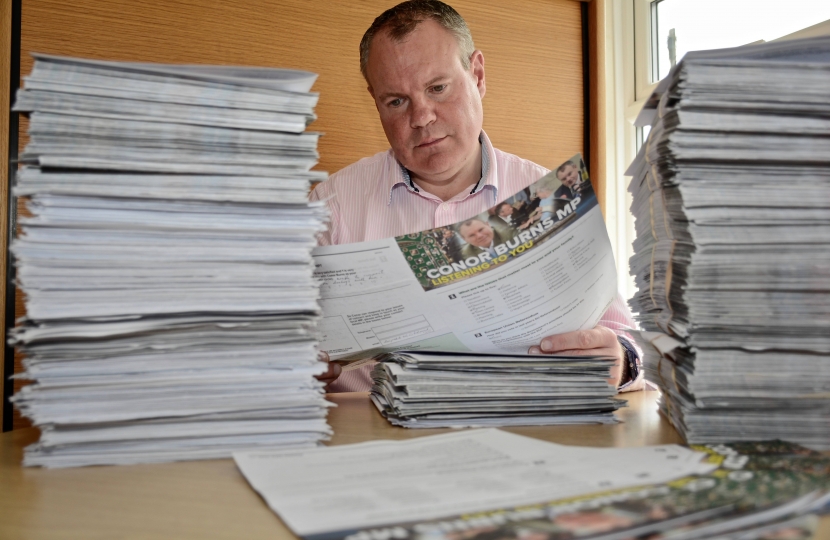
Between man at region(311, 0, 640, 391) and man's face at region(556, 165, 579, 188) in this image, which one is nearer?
man's face at region(556, 165, 579, 188)

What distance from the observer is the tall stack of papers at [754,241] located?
2.15 feet

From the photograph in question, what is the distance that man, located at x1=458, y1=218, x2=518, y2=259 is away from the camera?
82 centimetres

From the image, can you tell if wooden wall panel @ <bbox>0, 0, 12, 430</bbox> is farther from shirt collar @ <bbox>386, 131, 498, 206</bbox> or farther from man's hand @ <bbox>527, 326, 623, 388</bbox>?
man's hand @ <bbox>527, 326, 623, 388</bbox>

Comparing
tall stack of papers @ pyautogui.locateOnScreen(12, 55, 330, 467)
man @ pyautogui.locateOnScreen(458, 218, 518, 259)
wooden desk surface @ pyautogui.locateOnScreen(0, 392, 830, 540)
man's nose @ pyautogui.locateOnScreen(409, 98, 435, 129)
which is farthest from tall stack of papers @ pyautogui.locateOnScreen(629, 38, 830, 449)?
man's nose @ pyautogui.locateOnScreen(409, 98, 435, 129)

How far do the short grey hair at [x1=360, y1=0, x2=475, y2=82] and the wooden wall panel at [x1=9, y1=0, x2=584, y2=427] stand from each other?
36cm

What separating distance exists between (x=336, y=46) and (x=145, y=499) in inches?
62.6

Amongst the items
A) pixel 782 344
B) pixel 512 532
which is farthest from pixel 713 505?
pixel 782 344

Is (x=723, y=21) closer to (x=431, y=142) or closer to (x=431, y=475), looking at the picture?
(x=431, y=142)

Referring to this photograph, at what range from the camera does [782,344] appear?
0.66 metres

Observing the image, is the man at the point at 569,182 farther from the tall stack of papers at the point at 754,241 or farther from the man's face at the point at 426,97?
the man's face at the point at 426,97

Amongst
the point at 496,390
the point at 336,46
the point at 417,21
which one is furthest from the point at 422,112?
the point at 496,390

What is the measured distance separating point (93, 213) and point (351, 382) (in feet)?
3.31

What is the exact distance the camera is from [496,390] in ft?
2.60

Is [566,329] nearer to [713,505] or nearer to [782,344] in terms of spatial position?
[782,344]
